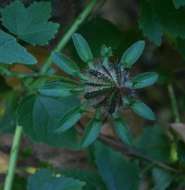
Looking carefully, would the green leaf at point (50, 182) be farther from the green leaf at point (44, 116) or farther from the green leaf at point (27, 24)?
the green leaf at point (27, 24)

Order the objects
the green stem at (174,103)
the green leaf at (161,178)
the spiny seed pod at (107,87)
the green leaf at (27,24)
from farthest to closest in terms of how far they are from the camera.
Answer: the green stem at (174,103) → the green leaf at (161,178) → the green leaf at (27,24) → the spiny seed pod at (107,87)

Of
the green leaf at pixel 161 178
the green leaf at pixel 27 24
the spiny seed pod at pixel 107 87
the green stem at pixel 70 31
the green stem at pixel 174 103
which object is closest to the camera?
the spiny seed pod at pixel 107 87

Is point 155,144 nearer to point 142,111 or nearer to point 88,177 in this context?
point 88,177

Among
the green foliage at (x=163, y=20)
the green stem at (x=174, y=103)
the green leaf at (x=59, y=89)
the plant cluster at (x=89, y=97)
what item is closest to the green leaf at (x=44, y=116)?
the plant cluster at (x=89, y=97)

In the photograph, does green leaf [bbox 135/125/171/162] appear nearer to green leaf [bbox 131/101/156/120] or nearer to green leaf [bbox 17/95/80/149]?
green leaf [bbox 17/95/80/149]

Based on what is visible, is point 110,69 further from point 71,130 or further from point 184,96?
point 184,96

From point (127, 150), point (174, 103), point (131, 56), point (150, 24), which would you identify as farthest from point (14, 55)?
point (174, 103)
